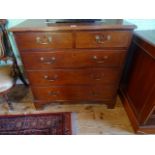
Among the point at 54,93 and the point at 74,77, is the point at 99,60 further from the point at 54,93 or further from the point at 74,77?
the point at 54,93

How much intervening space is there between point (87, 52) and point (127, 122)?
0.91m

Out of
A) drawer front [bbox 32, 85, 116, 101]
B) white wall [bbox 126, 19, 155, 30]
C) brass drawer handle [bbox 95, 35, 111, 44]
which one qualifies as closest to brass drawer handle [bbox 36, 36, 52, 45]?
brass drawer handle [bbox 95, 35, 111, 44]

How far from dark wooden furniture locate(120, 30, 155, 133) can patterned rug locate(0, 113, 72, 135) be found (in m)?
0.70

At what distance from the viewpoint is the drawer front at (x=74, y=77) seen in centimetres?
134

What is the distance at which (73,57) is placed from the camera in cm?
123

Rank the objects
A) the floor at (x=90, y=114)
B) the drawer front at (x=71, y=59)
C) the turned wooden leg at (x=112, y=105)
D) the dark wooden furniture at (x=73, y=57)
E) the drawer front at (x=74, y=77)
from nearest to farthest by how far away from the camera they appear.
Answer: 1. the dark wooden furniture at (x=73, y=57)
2. the drawer front at (x=71, y=59)
3. the drawer front at (x=74, y=77)
4. the floor at (x=90, y=114)
5. the turned wooden leg at (x=112, y=105)

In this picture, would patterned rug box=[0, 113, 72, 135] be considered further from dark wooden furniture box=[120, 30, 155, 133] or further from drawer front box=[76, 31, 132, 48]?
drawer front box=[76, 31, 132, 48]

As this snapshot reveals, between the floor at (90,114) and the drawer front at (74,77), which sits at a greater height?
the drawer front at (74,77)

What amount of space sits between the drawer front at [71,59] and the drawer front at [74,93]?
28 cm

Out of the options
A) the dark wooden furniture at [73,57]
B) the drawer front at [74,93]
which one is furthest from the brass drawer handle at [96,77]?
the drawer front at [74,93]

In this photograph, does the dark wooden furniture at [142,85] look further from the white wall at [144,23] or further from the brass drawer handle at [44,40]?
the brass drawer handle at [44,40]
